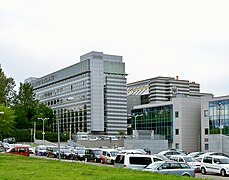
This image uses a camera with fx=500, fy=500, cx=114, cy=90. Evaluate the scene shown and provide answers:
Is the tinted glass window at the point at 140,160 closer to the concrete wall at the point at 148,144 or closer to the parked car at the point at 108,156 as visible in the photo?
the parked car at the point at 108,156

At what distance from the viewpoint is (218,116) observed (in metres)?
84.1

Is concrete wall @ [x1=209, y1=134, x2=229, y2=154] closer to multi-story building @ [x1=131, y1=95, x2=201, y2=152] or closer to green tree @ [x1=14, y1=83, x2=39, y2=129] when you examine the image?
multi-story building @ [x1=131, y1=95, x2=201, y2=152]

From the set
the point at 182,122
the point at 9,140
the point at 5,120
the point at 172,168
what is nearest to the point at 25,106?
the point at 9,140

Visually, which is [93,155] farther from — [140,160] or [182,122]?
[182,122]

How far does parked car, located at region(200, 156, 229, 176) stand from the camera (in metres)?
36.0

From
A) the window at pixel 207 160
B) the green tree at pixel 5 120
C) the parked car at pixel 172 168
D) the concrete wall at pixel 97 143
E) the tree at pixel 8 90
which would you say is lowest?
the concrete wall at pixel 97 143

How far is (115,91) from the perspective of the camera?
145m

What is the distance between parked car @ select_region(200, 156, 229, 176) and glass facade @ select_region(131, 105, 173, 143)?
49918 mm

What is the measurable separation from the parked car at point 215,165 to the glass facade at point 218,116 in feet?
148

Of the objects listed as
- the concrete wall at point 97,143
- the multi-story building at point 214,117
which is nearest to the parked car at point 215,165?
the multi-story building at point 214,117

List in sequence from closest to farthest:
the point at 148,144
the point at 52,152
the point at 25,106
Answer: the point at 52,152 < the point at 148,144 < the point at 25,106

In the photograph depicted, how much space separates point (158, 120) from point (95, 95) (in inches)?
1769

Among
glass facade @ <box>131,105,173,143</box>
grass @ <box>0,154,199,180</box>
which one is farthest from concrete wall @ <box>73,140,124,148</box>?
grass @ <box>0,154,199,180</box>

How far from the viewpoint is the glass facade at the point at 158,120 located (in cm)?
9322
